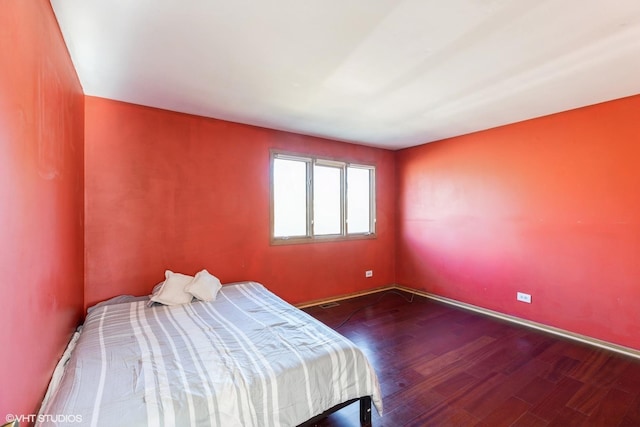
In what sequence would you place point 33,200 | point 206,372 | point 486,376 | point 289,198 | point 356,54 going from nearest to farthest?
point 33,200 < point 206,372 < point 356,54 < point 486,376 < point 289,198

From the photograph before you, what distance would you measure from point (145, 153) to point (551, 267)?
15.0 ft

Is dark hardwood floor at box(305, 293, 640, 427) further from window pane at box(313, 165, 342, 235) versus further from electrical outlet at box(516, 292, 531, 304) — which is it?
window pane at box(313, 165, 342, 235)

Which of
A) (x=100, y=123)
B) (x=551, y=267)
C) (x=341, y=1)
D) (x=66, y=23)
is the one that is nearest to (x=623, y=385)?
(x=551, y=267)

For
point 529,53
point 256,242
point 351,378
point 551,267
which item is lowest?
point 351,378

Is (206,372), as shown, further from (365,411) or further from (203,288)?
(203,288)

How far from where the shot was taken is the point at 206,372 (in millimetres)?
1513

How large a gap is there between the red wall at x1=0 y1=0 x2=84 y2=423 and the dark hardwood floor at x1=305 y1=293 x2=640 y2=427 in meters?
1.63

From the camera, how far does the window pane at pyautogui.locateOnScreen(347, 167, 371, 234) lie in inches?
179

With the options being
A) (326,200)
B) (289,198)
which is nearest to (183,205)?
(289,198)

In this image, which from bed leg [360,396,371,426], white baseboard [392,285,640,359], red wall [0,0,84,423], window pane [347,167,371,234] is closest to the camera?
red wall [0,0,84,423]

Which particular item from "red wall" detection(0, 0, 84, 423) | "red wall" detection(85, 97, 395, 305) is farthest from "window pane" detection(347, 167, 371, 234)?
"red wall" detection(0, 0, 84, 423)

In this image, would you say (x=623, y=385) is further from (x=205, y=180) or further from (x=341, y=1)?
(x=205, y=180)

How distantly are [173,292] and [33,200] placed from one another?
5.15ft

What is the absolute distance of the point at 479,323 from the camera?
11.2 feet
